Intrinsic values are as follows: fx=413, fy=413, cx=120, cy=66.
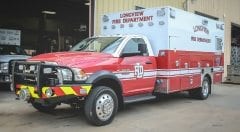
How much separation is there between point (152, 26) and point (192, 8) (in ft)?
35.8

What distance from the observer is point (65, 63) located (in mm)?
8305

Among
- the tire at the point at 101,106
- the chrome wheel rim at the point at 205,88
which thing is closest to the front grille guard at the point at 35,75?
the tire at the point at 101,106

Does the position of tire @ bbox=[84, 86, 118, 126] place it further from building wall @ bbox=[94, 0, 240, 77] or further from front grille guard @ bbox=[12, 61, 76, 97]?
building wall @ bbox=[94, 0, 240, 77]

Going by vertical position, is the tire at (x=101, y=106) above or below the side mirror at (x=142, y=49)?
below

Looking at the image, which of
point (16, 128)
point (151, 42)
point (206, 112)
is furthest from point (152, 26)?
point (16, 128)

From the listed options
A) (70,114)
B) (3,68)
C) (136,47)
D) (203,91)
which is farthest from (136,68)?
(3,68)

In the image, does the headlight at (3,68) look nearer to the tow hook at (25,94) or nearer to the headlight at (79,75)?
the tow hook at (25,94)

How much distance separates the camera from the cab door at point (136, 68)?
9.52m

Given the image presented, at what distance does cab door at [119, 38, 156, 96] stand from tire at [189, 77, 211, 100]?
3112 millimetres

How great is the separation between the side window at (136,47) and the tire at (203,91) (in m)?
3.53

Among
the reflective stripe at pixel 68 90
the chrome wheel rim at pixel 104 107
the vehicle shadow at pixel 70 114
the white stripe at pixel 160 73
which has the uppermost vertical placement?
the white stripe at pixel 160 73

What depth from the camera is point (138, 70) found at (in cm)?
995

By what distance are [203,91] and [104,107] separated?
5.62m

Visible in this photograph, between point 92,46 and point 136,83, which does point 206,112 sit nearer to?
point 136,83
